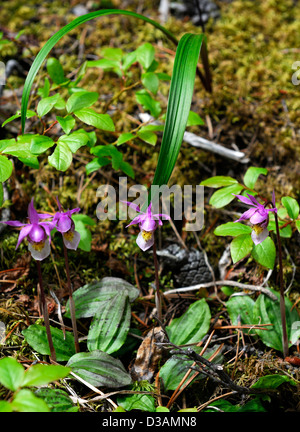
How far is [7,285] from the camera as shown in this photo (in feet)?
7.04

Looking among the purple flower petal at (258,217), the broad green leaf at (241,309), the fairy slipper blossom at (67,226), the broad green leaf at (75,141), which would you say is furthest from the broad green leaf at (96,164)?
the broad green leaf at (241,309)

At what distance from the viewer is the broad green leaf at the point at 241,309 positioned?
2066mm

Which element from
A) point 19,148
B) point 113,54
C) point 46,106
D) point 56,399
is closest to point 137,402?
point 56,399

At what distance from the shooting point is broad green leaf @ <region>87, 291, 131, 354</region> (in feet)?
6.17

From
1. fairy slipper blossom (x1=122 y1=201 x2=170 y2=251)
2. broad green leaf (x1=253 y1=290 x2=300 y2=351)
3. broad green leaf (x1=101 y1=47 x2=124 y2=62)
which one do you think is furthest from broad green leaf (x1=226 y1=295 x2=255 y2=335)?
broad green leaf (x1=101 y1=47 x2=124 y2=62)

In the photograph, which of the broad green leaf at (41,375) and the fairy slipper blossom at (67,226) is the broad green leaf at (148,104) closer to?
the fairy slipper blossom at (67,226)

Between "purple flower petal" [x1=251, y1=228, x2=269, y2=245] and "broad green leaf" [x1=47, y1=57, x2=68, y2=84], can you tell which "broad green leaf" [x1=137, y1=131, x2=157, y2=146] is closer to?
"broad green leaf" [x1=47, y1=57, x2=68, y2=84]

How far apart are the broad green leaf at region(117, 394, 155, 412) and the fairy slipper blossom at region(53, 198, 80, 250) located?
690 millimetres

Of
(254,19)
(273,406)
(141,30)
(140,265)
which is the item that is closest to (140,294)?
(140,265)

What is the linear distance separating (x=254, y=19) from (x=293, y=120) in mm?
1198

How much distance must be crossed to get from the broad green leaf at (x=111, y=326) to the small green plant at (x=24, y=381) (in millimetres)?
481

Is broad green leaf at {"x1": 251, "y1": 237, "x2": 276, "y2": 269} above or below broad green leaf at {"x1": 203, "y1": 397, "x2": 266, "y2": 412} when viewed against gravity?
above

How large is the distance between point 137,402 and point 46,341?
490 mm

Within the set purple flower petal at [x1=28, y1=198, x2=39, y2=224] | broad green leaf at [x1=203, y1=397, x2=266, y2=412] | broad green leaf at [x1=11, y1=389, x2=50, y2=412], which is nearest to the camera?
broad green leaf at [x1=11, y1=389, x2=50, y2=412]
